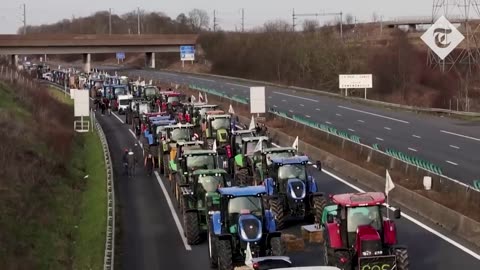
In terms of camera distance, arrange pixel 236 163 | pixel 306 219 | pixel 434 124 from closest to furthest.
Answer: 1. pixel 306 219
2. pixel 236 163
3. pixel 434 124

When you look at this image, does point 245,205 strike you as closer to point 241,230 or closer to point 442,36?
point 241,230

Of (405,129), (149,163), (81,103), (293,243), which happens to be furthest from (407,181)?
(81,103)

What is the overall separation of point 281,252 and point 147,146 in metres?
21.7

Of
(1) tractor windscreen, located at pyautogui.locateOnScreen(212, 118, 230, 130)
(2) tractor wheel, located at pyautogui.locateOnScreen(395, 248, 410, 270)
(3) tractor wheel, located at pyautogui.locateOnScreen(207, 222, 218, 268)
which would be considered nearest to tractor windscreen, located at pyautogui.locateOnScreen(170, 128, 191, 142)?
(1) tractor windscreen, located at pyautogui.locateOnScreen(212, 118, 230, 130)

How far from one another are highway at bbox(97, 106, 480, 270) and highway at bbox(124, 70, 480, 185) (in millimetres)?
7183

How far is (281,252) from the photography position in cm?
1819

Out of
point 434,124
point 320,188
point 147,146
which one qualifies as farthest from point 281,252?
point 434,124

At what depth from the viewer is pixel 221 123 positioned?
38.6m

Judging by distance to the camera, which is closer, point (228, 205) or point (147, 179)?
point (228, 205)

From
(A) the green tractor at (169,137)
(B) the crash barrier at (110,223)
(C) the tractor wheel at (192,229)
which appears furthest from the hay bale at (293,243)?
(A) the green tractor at (169,137)

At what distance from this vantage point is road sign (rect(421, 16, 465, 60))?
66.1 m

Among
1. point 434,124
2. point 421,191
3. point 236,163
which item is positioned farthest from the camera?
point 434,124

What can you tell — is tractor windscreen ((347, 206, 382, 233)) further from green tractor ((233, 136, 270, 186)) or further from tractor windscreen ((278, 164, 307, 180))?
green tractor ((233, 136, 270, 186))

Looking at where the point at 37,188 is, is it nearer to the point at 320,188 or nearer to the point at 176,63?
the point at 320,188
